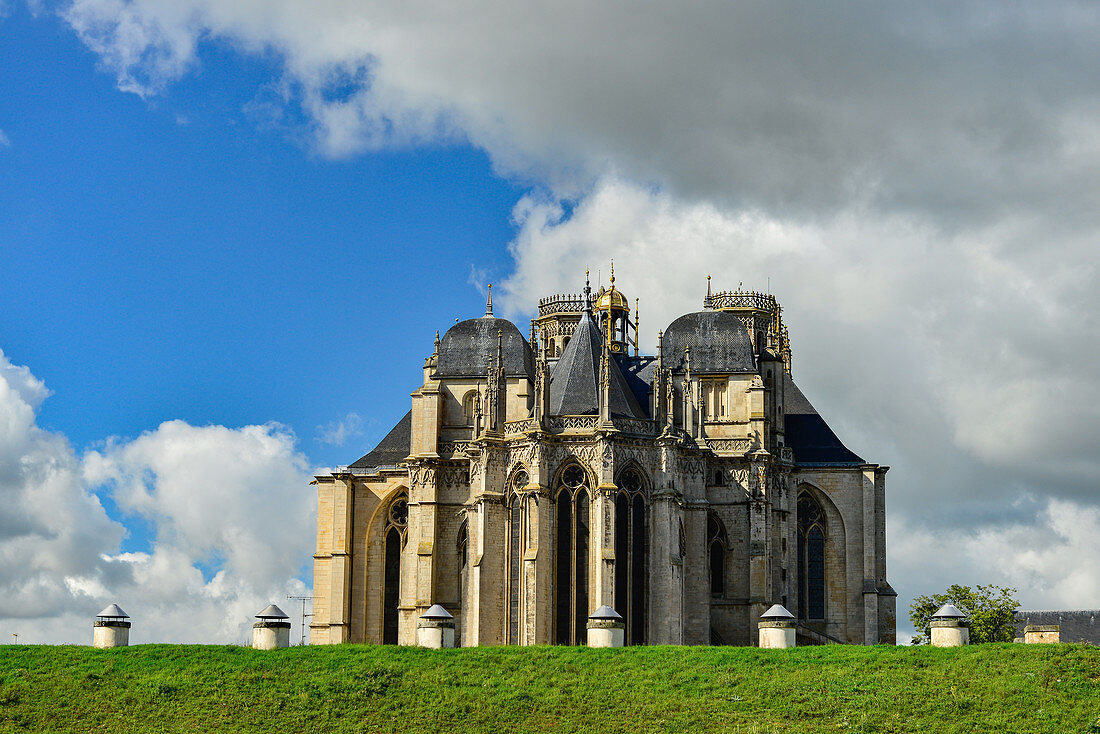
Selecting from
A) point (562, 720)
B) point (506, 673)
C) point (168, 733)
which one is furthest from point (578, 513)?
point (168, 733)

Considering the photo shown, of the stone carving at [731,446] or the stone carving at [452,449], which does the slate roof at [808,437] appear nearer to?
the stone carving at [731,446]

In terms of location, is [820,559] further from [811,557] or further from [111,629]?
[111,629]

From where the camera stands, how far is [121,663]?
4091 cm

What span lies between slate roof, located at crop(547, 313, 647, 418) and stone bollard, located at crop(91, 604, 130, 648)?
1826 cm

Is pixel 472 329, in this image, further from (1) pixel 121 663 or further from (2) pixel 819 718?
(2) pixel 819 718

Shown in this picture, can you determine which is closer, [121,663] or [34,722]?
[34,722]

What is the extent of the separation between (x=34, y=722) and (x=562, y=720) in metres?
14.0

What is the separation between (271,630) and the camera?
1692 inches

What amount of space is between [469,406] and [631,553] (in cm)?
1279

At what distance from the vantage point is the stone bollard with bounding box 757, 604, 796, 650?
44062 mm

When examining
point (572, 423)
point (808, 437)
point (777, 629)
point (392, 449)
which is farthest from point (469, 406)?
point (777, 629)

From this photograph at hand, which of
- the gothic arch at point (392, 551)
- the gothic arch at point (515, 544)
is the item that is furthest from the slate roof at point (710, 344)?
the gothic arch at point (392, 551)

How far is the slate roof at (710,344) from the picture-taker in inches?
2525

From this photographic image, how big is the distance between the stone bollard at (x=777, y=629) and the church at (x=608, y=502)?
845 cm
